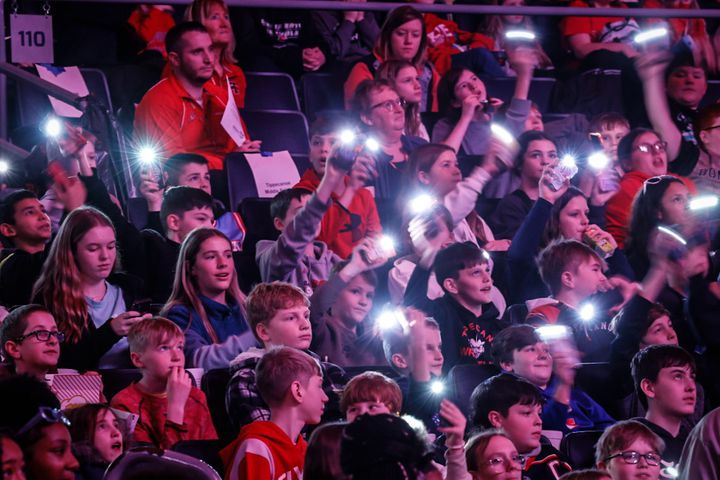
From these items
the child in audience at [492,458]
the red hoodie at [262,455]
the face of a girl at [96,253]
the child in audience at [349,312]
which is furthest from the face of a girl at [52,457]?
the child in audience at [349,312]

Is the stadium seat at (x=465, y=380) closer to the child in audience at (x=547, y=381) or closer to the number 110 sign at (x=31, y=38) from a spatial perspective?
the child in audience at (x=547, y=381)

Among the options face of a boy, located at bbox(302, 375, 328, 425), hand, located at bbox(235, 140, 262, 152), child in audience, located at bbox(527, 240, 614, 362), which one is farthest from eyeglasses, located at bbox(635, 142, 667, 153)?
face of a boy, located at bbox(302, 375, 328, 425)

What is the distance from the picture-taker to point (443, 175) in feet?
18.4

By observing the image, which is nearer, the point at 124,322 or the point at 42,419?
the point at 42,419

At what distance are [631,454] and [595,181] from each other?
7.92 ft

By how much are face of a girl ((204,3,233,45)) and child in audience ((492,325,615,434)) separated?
2.48m

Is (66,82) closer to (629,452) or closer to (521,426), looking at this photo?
(521,426)

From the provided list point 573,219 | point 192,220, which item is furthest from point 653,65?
point 192,220

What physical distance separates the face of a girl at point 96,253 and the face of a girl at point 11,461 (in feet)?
6.22

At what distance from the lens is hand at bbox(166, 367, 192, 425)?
151 inches

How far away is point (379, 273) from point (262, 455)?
1.82 meters

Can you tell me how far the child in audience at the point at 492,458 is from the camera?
3729mm

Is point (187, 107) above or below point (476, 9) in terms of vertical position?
below

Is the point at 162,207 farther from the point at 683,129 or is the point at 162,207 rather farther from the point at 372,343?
the point at 683,129
